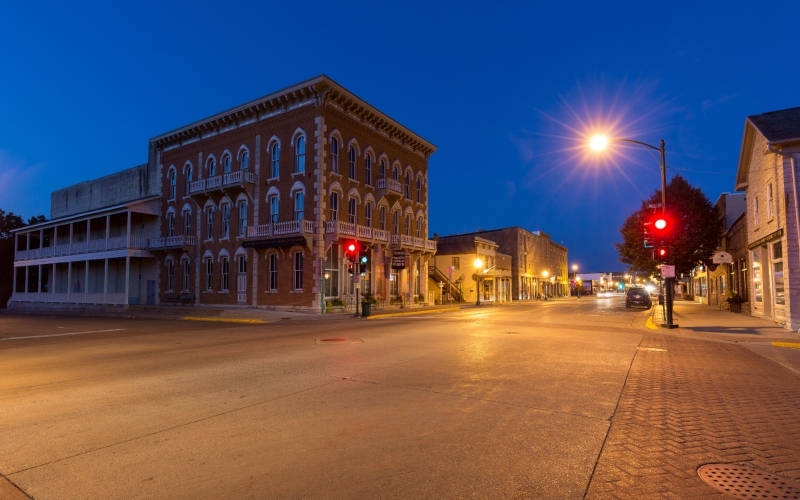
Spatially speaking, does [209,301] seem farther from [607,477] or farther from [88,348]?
[607,477]

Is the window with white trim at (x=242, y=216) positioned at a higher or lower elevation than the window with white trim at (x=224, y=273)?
higher

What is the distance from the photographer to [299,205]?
30750mm

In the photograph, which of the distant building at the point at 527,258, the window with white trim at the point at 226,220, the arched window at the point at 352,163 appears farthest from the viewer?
the distant building at the point at 527,258

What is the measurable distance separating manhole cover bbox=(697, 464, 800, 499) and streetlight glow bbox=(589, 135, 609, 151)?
15.0m

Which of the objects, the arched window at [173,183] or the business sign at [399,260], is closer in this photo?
the business sign at [399,260]

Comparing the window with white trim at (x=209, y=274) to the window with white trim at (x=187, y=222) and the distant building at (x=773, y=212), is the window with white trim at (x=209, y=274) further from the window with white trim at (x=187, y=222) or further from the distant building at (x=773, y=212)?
the distant building at (x=773, y=212)

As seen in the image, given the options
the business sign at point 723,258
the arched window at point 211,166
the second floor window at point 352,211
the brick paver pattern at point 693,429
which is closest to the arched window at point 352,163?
the second floor window at point 352,211

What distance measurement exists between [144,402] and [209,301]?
1174 inches

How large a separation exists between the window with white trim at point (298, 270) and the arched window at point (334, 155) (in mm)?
6001

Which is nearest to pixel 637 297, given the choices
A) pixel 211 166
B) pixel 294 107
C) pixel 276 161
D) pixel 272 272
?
pixel 272 272

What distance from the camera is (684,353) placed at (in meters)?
12.1

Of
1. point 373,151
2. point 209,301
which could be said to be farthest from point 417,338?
point 209,301

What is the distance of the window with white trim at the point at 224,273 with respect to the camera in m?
34.0

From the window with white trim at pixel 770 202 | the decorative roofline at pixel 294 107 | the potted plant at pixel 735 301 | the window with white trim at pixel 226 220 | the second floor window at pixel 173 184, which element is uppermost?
the decorative roofline at pixel 294 107
